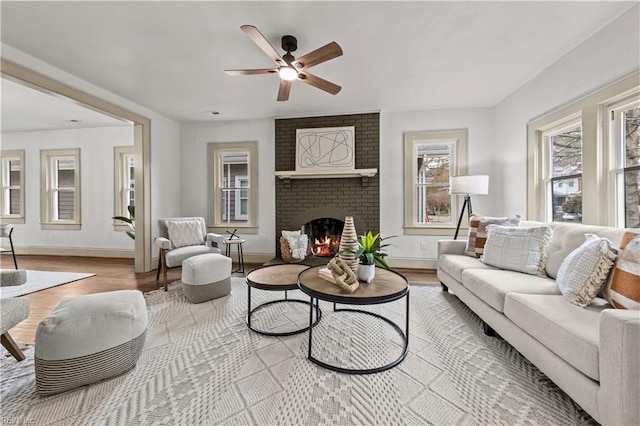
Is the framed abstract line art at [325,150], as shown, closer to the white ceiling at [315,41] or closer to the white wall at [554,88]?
the white ceiling at [315,41]

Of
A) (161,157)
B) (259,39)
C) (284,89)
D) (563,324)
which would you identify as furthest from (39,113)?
(563,324)

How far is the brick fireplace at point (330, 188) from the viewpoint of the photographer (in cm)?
424

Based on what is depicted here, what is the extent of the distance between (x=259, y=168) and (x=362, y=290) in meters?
3.41

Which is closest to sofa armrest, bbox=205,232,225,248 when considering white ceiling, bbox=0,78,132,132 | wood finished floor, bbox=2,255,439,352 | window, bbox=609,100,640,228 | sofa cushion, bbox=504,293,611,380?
wood finished floor, bbox=2,255,439,352

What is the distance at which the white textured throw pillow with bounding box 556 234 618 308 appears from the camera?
1517mm

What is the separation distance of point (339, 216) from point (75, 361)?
3.46 meters

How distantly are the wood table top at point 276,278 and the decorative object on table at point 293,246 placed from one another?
1.63 meters

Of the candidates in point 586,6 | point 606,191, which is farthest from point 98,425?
point 586,6

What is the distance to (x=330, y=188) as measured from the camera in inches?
173

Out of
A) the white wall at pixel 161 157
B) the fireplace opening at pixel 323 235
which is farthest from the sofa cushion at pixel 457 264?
the white wall at pixel 161 157

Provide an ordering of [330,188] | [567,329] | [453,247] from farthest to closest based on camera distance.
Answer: [330,188] → [453,247] → [567,329]

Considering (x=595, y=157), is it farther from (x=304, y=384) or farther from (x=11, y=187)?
(x=11, y=187)

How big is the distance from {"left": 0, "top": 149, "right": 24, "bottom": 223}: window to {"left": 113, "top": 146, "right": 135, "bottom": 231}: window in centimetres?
213

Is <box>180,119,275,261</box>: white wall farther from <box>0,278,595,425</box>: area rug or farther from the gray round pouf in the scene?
the gray round pouf
